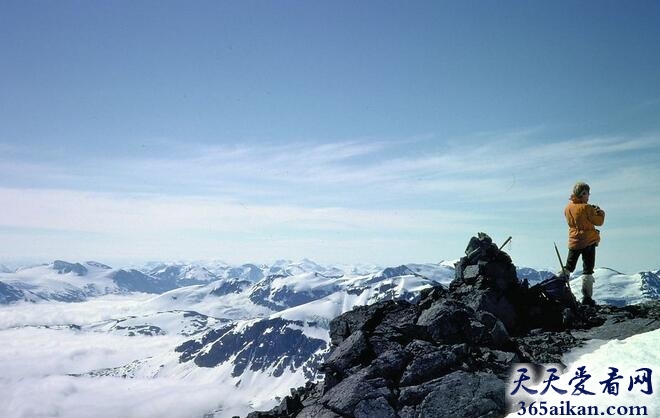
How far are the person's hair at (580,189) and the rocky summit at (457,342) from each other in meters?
5.22

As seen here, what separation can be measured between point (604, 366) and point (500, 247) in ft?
38.1

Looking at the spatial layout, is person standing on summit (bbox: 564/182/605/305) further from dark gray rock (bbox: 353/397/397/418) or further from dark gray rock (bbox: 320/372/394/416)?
dark gray rock (bbox: 353/397/397/418)

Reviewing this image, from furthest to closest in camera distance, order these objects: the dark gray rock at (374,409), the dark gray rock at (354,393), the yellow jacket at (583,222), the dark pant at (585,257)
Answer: the dark pant at (585,257), the yellow jacket at (583,222), the dark gray rock at (354,393), the dark gray rock at (374,409)

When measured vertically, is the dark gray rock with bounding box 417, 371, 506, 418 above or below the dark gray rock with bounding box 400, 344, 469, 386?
below

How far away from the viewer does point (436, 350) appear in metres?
16.1

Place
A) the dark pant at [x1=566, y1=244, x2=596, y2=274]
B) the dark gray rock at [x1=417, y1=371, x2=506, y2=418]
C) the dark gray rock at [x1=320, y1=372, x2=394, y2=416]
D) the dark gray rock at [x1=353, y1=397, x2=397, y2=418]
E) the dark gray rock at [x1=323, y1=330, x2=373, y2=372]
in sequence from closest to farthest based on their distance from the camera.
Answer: the dark gray rock at [x1=417, y1=371, x2=506, y2=418], the dark gray rock at [x1=353, y1=397, x2=397, y2=418], the dark gray rock at [x1=320, y1=372, x2=394, y2=416], the dark gray rock at [x1=323, y1=330, x2=373, y2=372], the dark pant at [x1=566, y1=244, x2=596, y2=274]

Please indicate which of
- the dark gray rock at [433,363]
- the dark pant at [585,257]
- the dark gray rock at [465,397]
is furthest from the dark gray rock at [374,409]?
the dark pant at [585,257]

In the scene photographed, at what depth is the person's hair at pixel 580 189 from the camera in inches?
793

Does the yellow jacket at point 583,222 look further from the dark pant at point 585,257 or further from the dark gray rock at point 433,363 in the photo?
the dark gray rock at point 433,363

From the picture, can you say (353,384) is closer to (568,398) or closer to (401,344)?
(401,344)

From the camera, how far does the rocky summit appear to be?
14.4 m

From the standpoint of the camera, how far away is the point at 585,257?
20.8m

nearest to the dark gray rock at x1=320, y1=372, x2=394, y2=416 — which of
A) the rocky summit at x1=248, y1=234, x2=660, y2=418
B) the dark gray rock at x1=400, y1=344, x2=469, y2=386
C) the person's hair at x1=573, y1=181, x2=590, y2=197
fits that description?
the rocky summit at x1=248, y1=234, x2=660, y2=418

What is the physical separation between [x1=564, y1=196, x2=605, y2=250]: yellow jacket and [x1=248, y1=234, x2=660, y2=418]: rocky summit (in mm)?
3222
